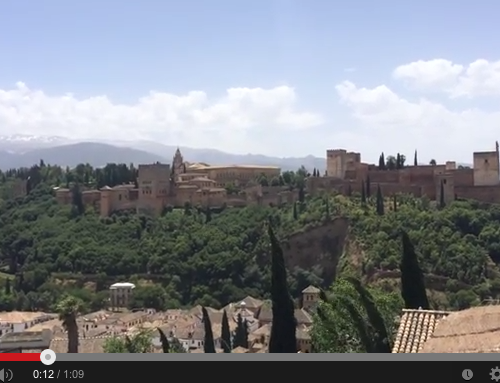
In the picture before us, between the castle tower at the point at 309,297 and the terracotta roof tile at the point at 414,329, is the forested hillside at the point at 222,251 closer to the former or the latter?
the castle tower at the point at 309,297

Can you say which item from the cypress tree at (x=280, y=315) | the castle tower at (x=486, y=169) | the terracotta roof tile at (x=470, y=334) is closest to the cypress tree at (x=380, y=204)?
the castle tower at (x=486, y=169)

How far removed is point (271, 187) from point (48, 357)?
6079 centimetres

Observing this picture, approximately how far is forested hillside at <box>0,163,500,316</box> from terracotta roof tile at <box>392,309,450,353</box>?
2998 cm

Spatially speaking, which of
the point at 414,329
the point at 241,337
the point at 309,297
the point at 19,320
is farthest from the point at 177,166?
the point at 414,329

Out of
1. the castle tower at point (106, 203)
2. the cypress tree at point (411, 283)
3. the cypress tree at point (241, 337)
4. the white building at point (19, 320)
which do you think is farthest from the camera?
the castle tower at point (106, 203)

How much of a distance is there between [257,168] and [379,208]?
2331cm

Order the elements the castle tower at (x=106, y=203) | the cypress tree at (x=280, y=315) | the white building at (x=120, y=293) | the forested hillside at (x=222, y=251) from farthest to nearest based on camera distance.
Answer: the castle tower at (x=106, y=203)
the white building at (x=120, y=293)
the forested hillside at (x=222, y=251)
the cypress tree at (x=280, y=315)
